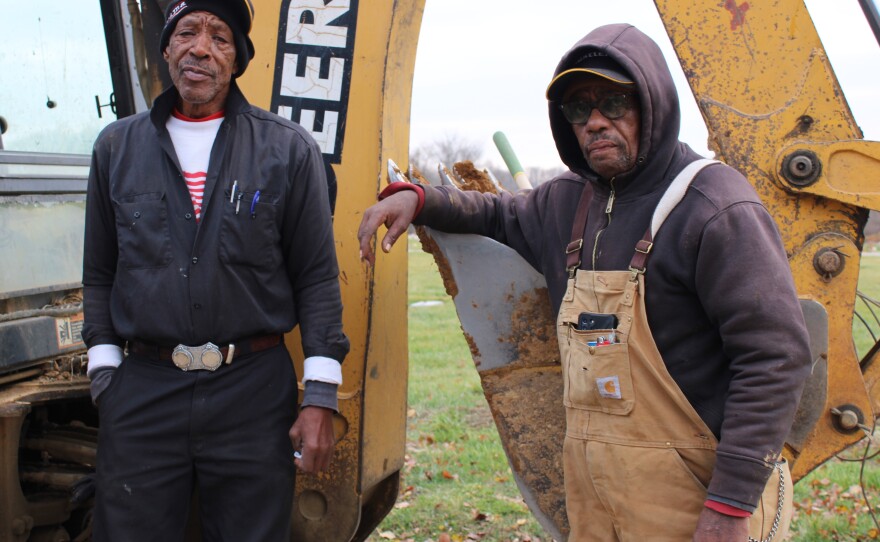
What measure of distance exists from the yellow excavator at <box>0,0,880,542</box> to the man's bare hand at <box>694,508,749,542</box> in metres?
0.66

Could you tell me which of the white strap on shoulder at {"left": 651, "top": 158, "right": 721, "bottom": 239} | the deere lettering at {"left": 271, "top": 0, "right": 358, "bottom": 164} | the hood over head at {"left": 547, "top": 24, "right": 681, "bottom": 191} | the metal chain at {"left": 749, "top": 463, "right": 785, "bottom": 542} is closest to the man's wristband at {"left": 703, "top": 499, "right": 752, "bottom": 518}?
the metal chain at {"left": 749, "top": 463, "right": 785, "bottom": 542}

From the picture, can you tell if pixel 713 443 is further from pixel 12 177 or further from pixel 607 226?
pixel 12 177

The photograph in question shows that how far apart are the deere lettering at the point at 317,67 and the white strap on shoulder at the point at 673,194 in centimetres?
119

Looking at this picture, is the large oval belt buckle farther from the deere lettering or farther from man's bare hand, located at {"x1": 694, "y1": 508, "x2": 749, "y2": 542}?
man's bare hand, located at {"x1": 694, "y1": 508, "x2": 749, "y2": 542}

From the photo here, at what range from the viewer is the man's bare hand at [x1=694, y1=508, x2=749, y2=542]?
2031 millimetres

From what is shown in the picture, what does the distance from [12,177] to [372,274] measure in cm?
119

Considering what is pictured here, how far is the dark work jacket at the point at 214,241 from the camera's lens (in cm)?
237

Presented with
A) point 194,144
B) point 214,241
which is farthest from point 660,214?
point 194,144

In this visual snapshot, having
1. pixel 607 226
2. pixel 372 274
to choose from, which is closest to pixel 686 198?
pixel 607 226

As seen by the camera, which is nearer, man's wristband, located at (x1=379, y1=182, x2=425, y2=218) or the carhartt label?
the carhartt label

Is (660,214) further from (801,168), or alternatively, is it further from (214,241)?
(214,241)

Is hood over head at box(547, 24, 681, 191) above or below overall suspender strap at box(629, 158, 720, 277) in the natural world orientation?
above

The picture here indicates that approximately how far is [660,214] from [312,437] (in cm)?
111

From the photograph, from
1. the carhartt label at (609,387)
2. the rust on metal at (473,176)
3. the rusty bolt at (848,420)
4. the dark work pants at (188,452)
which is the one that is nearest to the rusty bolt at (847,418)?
the rusty bolt at (848,420)
